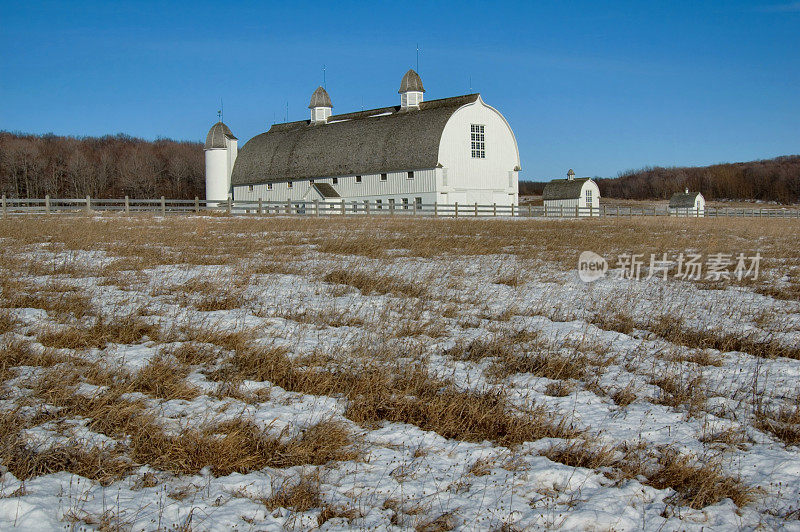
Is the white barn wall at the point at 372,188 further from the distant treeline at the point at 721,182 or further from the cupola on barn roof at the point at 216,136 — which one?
the distant treeline at the point at 721,182

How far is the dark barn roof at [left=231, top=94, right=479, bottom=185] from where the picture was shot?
44.7m

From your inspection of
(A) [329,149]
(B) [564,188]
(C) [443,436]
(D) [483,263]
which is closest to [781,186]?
(B) [564,188]

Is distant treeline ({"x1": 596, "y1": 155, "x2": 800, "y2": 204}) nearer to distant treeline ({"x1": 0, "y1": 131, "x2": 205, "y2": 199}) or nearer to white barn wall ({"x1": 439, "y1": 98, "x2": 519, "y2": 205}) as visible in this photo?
distant treeline ({"x1": 0, "y1": 131, "x2": 205, "y2": 199})

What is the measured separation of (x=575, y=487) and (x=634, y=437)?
1042 millimetres

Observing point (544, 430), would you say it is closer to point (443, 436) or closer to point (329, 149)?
point (443, 436)

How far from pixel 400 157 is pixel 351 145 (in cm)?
520

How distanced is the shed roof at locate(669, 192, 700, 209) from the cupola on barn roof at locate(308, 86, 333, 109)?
46.1m

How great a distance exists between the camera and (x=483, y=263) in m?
14.1

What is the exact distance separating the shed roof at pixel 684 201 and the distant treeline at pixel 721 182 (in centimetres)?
6880

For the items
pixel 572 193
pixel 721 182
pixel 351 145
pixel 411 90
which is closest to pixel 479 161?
pixel 411 90

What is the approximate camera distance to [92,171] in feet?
322

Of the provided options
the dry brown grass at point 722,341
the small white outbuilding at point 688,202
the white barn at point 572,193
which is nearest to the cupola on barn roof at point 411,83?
the white barn at point 572,193

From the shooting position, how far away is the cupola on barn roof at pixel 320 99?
55469 mm

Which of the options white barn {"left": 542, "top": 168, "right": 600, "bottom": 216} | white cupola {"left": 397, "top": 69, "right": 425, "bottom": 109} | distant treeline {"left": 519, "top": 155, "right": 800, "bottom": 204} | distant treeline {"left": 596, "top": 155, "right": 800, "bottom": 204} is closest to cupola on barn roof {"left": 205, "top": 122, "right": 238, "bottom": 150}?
white cupola {"left": 397, "top": 69, "right": 425, "bottom": 109}
